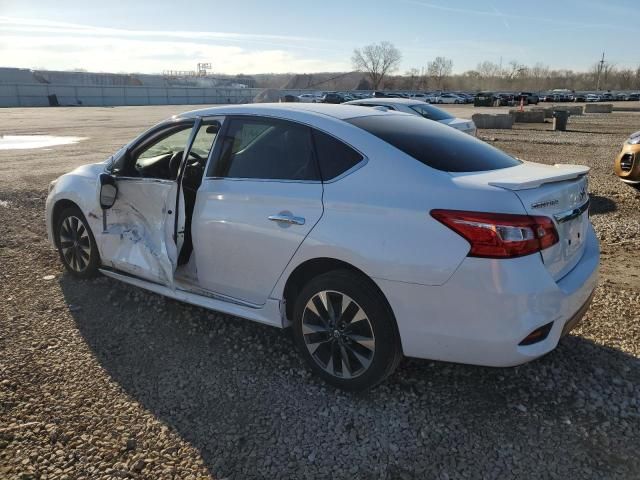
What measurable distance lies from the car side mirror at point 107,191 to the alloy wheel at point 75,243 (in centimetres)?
55

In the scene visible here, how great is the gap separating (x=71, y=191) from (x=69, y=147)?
13633 mm

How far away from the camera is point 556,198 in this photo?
2.89 m

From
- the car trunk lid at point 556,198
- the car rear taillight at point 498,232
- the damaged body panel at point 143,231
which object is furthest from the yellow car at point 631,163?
the damaged body panel at point 143,231

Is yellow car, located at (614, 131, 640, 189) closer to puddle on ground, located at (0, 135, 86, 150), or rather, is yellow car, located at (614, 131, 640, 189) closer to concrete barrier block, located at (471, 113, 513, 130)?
puddle on ground, located at (0, 135, 86, 150)

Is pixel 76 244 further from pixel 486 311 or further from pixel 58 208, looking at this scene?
pixel 486 311

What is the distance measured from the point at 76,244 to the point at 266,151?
8.19 feet

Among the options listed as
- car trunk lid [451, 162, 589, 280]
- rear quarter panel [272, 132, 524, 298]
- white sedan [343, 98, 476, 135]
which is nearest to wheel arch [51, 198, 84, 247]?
rear quarter panel [272, 132, 524, 298]

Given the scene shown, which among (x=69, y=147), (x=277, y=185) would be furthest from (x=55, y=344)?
(x=69, y=147)

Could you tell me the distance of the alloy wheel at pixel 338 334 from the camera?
121 inches

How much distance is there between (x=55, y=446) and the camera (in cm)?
280

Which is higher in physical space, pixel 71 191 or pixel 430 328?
pixel 71 191

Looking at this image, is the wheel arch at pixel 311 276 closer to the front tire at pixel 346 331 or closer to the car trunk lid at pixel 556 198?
the front tire at pixel 346 331

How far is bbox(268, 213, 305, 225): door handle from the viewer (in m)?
3.17

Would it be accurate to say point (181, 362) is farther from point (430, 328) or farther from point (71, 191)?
point (71, 191)
